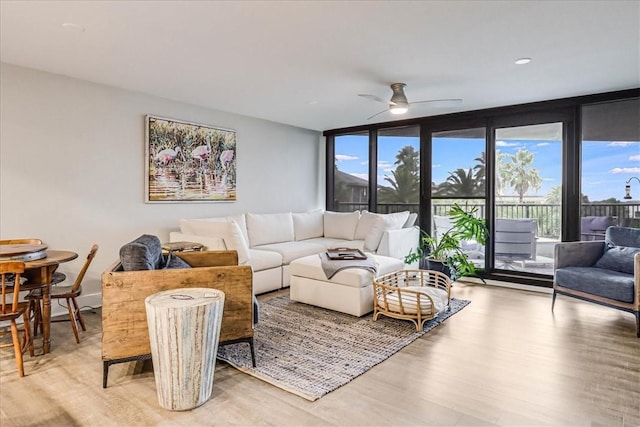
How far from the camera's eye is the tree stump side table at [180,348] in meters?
2.09

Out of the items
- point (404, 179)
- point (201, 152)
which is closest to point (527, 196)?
point (404, 179)

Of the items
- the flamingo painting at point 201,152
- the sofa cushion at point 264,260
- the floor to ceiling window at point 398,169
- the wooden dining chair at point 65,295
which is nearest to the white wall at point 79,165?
the flamingo painting at point 201,152

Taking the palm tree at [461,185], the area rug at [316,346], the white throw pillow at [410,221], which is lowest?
the area rug at [316,346]

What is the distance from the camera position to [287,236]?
5734mm

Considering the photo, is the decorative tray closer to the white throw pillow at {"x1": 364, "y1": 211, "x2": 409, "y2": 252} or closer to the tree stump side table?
the white throw pillow at {"x1": 364, "y1": 211, "x2": 409, "y2": 252}

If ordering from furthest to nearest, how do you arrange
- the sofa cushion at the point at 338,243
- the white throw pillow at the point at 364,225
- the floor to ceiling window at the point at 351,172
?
the floor to ceiling window at the point at 351,172
the white throw pillow at the point at 364,225
the sofa cushion at the point at 338,243

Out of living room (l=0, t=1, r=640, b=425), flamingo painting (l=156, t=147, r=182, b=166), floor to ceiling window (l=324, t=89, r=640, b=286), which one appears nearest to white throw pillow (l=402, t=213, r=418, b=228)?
floor to ceiling window (l=324, t=89, r=640, b=286)

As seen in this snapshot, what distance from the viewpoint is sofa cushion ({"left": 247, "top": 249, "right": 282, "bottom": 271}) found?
4473 millimetres

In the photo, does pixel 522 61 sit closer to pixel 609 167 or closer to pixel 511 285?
pixel 609 167

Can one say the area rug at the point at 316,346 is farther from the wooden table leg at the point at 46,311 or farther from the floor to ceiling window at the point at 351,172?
the floor to ceiling window at the point at 351,172

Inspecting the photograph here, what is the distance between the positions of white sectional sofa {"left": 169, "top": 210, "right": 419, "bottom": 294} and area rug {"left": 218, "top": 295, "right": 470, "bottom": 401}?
2.47 ft

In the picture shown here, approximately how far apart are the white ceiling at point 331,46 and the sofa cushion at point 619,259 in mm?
1759

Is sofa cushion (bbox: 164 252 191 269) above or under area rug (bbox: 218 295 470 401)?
above

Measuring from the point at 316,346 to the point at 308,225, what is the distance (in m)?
3.26
